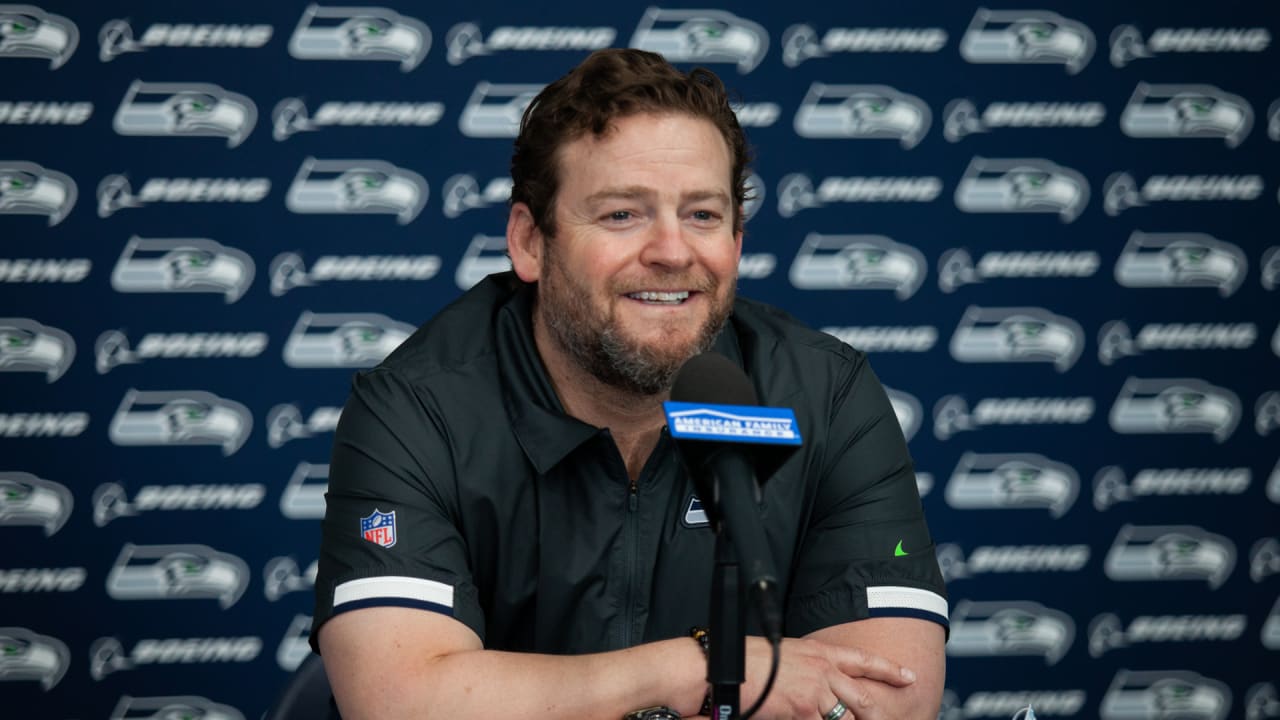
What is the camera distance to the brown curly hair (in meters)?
2.13

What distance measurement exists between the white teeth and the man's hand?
580mm

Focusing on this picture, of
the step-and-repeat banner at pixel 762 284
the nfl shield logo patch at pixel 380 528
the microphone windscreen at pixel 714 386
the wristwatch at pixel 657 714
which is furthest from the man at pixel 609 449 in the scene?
the step-and-repeat banner at pixel 762 284

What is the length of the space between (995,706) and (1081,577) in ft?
1.65

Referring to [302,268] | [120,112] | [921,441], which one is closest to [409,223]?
[302,268]

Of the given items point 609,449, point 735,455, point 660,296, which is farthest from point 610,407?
point 735,455

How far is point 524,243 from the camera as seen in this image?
231 cm

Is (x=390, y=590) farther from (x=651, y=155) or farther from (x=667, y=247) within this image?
(x=651, y=155)

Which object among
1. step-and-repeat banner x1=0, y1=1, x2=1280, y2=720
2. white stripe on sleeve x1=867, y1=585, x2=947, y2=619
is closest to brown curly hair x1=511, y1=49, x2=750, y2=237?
white stripe on sleeve x1=867, y1=585, x2=947, y2=619

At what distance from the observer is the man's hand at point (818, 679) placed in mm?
1745

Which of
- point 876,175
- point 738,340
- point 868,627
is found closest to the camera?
point 868,627

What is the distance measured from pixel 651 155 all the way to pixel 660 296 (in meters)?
0.23

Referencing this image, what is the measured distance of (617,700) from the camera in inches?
68.6

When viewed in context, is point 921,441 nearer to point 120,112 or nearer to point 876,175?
point 876,175

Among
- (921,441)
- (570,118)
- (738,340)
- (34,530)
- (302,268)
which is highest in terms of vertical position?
(570,118)
